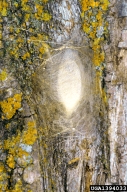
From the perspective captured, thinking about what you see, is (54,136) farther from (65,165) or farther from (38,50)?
(38,50)

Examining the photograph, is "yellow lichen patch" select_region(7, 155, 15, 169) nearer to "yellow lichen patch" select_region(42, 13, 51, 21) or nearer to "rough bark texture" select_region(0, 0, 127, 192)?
"rough bark texture" select_region(0, 0, 127, 192)

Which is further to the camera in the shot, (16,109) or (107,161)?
(107,161)

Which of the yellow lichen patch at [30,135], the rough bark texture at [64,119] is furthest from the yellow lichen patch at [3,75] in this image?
the yellow lichen patch at [30,135]

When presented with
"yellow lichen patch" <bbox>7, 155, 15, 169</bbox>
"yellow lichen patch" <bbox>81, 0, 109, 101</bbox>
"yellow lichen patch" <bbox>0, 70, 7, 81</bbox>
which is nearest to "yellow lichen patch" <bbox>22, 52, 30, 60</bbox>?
"yellow lichen patch" <bbox>0, 70, 7, 81</bbox>

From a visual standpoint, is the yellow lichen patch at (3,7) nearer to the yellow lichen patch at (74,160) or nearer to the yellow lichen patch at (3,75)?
the yellow lichen patch at (3,75)

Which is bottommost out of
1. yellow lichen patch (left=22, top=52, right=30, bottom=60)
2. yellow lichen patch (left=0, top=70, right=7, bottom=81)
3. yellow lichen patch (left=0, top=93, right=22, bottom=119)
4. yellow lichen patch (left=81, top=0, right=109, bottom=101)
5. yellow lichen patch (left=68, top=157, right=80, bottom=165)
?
yellow lichen patch (left=68, top=157, right=80, bottom=165)

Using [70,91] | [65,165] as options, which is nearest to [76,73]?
[70,91]

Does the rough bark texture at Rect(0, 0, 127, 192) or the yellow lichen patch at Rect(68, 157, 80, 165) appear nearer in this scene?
the rough bark texture at Rect(0, 0, 127, 192)
